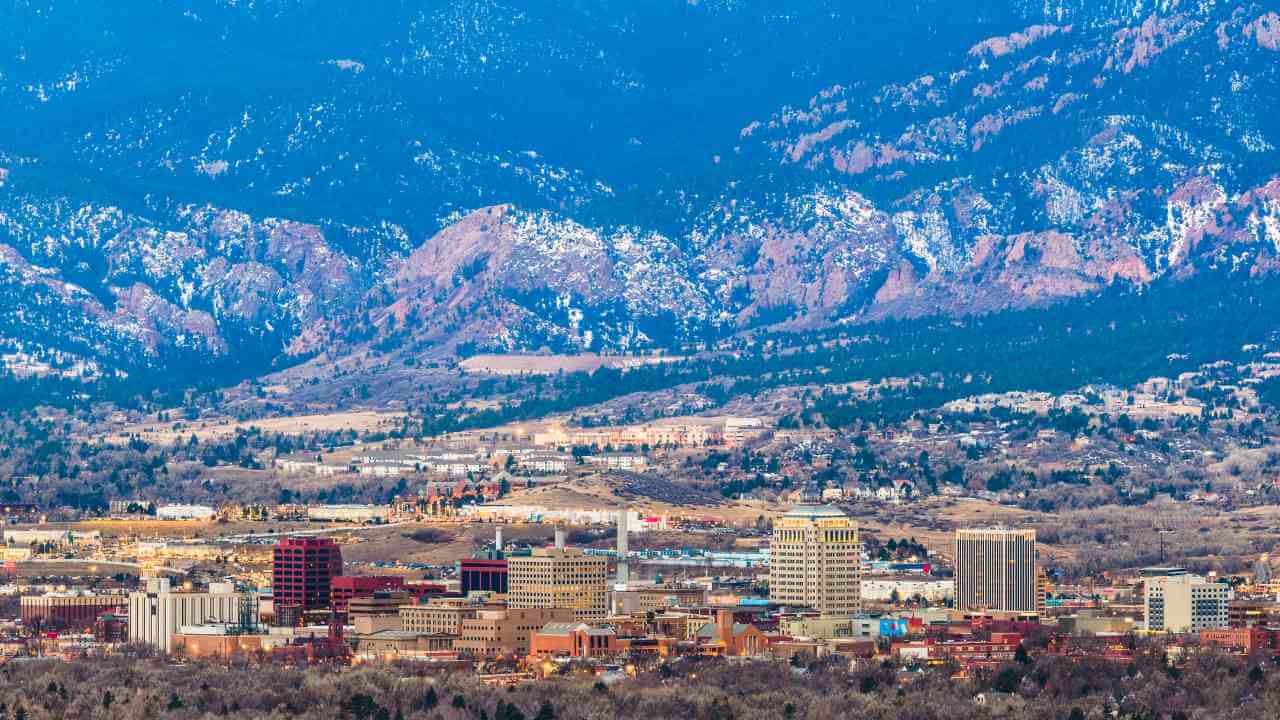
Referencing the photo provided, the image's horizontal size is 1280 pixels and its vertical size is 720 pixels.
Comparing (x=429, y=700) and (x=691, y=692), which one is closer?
(x=429, y=700)

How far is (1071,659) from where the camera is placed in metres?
196

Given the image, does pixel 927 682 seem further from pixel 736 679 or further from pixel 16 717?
pixel 16 717

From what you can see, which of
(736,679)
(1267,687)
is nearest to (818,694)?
(736,679)

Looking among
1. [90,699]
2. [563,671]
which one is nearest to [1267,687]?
[563,671]

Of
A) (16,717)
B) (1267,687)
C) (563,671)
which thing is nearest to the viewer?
Result: (16,717)

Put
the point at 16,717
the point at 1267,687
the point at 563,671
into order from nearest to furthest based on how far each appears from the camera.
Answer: the point at 16,717
the point at 1267,687
the point at 563,671

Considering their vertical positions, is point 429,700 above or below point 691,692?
below

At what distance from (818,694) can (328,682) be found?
1978cm

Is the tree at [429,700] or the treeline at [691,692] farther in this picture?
the tree at [429,700]

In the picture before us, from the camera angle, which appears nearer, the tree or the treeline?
the treeline

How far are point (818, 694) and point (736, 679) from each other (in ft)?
20.8

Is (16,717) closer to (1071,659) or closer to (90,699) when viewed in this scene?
(90,699)

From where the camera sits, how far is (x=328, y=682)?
185750mm

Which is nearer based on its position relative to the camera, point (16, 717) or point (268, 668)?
point (16, 717)
